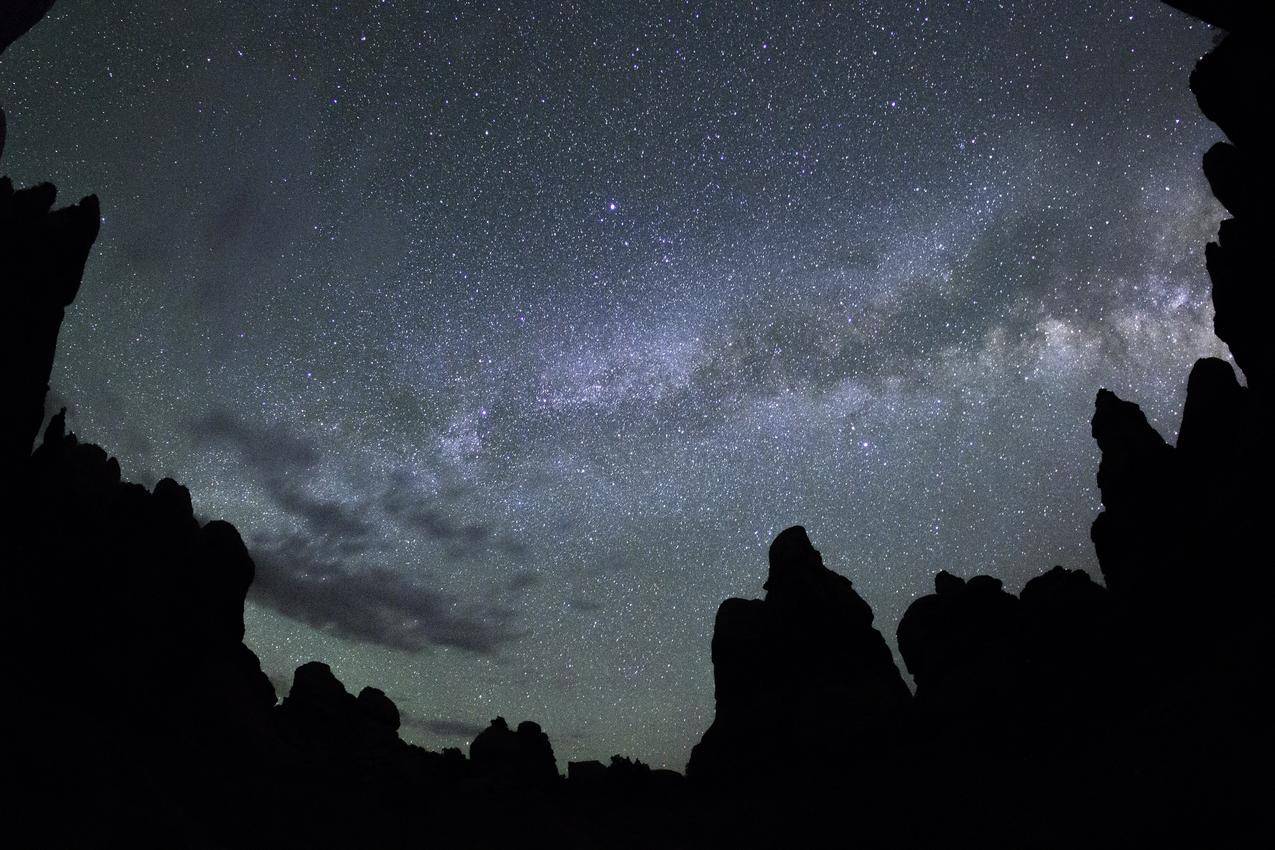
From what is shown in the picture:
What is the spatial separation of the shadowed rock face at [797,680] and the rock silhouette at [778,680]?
0.17m

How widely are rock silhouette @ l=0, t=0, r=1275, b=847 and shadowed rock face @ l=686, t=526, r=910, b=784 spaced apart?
0.17m

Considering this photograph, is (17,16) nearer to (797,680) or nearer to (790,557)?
(790,557)

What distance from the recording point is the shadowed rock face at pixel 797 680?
123 ft

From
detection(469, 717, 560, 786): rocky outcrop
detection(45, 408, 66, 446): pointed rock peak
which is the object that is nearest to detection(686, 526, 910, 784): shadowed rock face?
detection(469, 717, 560, 786): rocky outcrop

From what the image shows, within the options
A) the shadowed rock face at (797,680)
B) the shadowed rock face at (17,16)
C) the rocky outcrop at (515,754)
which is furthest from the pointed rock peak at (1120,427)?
the shadowed rock face at (17,16)

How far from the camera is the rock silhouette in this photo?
69.2 feet

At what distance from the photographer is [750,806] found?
32.5 meters

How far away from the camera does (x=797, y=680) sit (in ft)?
136

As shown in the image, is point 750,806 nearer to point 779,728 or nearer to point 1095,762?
point 779,728

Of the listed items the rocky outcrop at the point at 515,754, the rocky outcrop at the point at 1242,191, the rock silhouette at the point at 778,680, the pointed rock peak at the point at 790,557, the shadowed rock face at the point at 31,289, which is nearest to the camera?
the rock silhouette at the point at 778,680

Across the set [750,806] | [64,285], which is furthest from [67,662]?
[750,806]

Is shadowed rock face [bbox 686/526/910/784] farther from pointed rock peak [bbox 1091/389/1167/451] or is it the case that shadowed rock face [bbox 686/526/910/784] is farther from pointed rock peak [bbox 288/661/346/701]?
pointed rock peak [bbox 288/661/346/701]

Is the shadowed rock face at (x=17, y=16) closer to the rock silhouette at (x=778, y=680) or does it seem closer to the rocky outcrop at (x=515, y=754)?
the rock silhouette at (x=778, y=680)

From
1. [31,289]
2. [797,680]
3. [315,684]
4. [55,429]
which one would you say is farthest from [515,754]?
[31,289]
